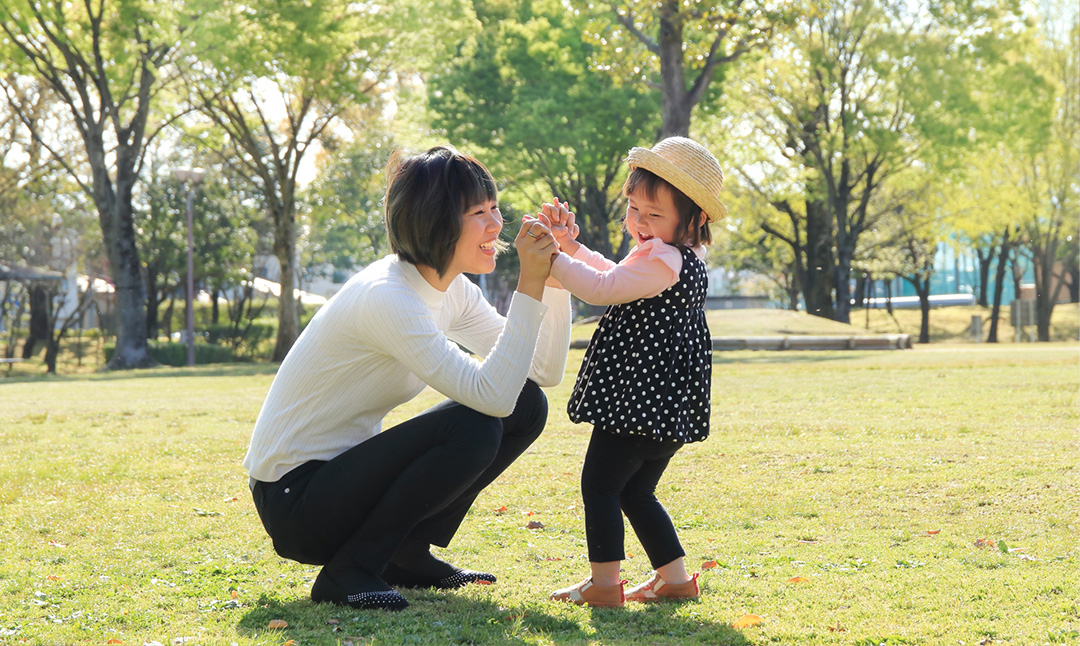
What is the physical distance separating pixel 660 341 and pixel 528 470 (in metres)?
3.10

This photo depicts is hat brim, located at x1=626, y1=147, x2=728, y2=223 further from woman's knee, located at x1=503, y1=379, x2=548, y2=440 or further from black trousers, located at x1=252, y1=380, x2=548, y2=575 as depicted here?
black trousers, located at x1=252, y1=380, x2=548, y2=575

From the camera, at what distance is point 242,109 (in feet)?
78.2

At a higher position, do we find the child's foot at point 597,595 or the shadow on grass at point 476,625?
the child's foot at point 597,595

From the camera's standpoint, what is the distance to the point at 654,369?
3291 mm

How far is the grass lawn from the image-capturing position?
10.1 ft

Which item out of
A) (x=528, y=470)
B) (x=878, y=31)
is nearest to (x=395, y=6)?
Result: (x=878, y=31)

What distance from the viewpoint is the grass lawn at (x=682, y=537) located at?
10.1ft

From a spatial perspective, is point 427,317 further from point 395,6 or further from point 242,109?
point 242,109

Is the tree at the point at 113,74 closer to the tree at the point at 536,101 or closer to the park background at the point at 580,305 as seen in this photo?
the park background at the point at 580,305

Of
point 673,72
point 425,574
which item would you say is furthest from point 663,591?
point 673,72

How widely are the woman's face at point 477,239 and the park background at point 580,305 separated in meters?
0.14

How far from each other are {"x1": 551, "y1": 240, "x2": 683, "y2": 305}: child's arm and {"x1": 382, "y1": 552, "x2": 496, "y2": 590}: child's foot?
1.06 metres

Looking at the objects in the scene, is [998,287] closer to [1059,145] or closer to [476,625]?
[1059,145]

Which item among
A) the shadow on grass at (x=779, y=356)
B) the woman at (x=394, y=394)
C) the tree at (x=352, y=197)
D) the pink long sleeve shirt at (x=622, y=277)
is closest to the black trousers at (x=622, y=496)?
the woman at (x=394, y=394)
